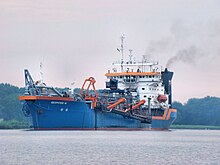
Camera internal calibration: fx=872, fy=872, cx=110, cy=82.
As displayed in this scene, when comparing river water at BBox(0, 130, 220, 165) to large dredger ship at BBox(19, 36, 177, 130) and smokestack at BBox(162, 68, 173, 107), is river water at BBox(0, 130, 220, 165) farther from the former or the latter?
smokestack at BBox(162, 68, 173, 107)

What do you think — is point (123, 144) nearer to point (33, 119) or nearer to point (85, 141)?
point (85, 141)

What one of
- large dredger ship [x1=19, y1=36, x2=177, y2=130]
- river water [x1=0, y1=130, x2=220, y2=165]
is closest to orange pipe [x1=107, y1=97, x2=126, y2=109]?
large dredger ship [x1=19, y1=36, x2=177, y2=130]

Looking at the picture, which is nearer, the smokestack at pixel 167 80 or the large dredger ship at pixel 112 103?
the large dredger ship at pixel 112 103

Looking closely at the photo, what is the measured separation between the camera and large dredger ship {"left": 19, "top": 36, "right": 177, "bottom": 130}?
124m

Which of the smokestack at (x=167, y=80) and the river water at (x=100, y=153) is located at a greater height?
the smokestack at (x=167, y=80)

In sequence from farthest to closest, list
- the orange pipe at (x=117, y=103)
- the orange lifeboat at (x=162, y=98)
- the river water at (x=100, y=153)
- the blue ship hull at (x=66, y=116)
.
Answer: the orange lifeboat at (x=162, y=98) < the orange pipe at (x=117, y=103) < the blue ship hull at (x=66, y=116) < the river water at (x=100, y=153)

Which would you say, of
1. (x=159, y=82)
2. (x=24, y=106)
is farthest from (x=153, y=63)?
(x=24, y=106)

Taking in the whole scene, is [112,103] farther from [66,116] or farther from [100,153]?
[100,153]

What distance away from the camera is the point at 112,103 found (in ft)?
442

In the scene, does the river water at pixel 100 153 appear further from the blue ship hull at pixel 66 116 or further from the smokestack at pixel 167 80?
the smokestack at pixel 167 80

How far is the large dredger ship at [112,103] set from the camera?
124 metres

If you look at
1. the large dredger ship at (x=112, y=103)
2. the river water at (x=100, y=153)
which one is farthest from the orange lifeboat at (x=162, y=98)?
the river water at (x=100, y=153)

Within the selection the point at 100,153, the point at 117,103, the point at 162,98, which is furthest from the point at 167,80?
the point at 100,153

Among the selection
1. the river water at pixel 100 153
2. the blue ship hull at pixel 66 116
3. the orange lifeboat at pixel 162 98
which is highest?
the orange lifeboat at pixel 162 98
